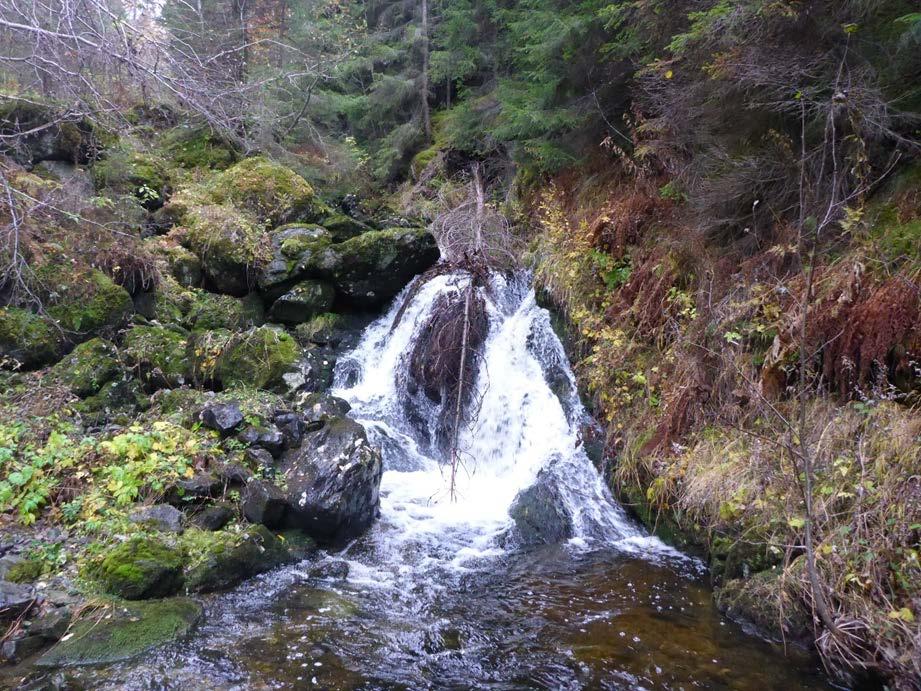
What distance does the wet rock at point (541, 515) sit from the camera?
611 centimetres

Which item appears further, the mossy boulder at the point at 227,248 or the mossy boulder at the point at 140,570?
the mossy boulder at the point at 227,248

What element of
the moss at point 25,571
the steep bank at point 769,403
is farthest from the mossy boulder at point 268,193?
the moss at point 25,571

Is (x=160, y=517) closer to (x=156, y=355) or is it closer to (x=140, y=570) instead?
(x=140, y=570)

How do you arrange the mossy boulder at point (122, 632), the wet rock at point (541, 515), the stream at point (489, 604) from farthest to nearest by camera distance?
the wet rock at point (541, 515)
the stream at point (489, 604)
the mossy boulder at point (122, 632)

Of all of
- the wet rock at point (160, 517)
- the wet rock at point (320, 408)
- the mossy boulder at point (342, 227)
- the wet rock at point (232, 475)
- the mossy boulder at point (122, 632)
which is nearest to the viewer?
the mossy boulder at point (122, 632)

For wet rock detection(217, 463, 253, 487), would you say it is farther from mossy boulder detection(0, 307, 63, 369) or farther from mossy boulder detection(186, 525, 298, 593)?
mossy boulder detection(0, 307, 63, 369)

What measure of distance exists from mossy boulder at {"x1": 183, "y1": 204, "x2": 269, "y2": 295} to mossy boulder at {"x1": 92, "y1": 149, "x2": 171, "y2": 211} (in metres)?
0.96

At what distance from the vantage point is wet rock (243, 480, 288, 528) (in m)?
5.62

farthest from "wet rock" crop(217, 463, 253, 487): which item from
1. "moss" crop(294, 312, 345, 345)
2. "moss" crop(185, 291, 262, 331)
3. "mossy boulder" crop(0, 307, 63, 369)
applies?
"moss" crop(294, 312, 345, 345)

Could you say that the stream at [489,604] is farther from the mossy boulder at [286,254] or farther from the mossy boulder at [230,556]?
the mossy boulder at [286,254]

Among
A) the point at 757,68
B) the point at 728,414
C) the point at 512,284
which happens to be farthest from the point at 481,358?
the point at 757,68

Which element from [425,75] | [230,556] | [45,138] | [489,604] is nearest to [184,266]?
[45,138]

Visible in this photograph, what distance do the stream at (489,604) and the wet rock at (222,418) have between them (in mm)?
1897

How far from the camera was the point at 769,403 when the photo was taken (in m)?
4.31
